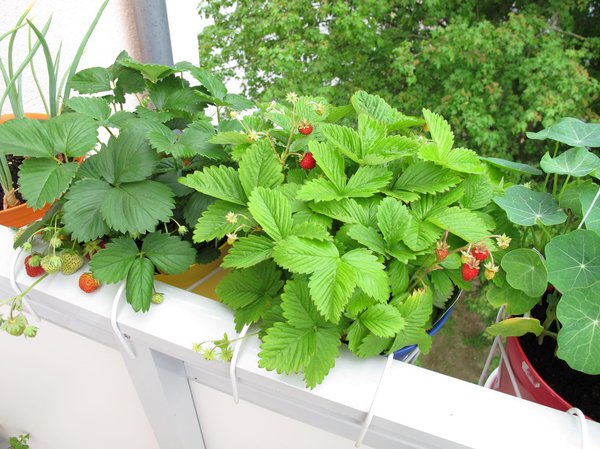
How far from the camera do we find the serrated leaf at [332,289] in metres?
0.44

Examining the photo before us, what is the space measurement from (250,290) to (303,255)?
0.37ft

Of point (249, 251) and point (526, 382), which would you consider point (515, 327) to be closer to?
point (526, 382)

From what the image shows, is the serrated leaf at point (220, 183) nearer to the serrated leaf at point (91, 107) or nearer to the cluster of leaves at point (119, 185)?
the cluster of leaves at point (119, 185)

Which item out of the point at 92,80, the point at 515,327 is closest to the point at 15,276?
the point at 92,80

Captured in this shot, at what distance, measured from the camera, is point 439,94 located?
325cm

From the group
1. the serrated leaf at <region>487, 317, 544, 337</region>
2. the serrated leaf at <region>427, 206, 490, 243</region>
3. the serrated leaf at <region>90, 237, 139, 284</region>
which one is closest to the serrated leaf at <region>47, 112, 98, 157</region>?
the serrated leaf at <region>90, 237, 139, 284</region>

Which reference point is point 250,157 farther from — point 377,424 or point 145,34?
point 145,34

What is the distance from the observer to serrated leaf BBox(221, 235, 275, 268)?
0.49 m

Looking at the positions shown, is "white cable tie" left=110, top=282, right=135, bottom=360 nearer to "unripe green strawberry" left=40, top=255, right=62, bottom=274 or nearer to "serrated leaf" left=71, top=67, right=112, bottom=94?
"unripe green strawberry" left=40, top=255, right=62, bottom=274

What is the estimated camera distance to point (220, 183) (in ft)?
1.82

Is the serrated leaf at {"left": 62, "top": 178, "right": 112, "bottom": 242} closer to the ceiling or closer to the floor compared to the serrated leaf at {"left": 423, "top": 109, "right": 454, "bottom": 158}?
closer to the floor

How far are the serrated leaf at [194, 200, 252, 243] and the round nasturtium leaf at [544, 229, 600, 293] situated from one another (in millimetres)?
339

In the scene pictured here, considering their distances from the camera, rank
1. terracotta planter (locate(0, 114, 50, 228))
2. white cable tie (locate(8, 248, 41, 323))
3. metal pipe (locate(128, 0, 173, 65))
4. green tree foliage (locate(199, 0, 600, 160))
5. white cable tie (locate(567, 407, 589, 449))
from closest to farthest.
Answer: white cable tie (locate(567, 407, 589, 449)) → white cable tie (locate(8, 248, 41, 323)) → terracotta planter (locate(0, 114, 50, 228)) → metal pipe (locate(128, 0, 173, 65)) → green tree foliage (locate(199, 0, 600, 160))

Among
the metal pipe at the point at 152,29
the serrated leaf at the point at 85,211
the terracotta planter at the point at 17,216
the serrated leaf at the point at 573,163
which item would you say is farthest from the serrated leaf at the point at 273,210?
the metal pipe at the point at 152,29
